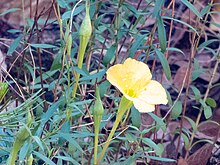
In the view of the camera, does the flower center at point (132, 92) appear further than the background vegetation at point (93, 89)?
No

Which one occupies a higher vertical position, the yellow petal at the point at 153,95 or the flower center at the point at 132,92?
the flower center at the point at 132,92

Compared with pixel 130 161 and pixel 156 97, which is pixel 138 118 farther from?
pixel 156 97

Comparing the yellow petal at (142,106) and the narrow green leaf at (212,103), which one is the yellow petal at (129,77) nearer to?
the yellow petal at (142,106)

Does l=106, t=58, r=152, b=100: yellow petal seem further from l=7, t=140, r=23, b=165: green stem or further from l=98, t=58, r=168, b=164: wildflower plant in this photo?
l=7, t=140, r=23, b=165: green stem

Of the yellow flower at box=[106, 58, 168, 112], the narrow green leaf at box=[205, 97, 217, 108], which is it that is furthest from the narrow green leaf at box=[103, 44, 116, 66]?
the narrow green leaf at box=[205, 97, 217, 108]

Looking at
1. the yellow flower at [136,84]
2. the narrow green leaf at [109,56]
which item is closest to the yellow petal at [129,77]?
the yellow flower at [136,84]

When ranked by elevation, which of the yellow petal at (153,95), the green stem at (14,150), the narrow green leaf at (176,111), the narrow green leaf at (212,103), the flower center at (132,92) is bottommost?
the narrow green leaf at (212,103)

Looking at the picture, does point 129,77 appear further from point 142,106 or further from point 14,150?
point 14,150

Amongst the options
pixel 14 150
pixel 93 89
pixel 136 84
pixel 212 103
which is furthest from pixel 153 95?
pixel 212 103

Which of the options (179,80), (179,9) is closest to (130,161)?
(179,80)
